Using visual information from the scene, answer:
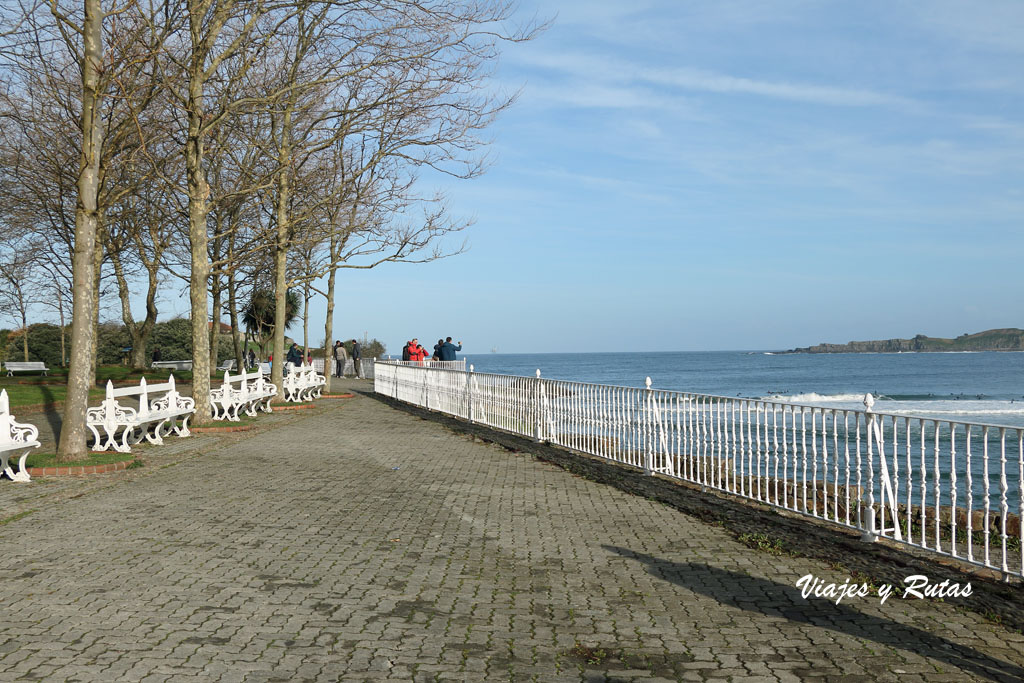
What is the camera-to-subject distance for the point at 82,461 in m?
12.4

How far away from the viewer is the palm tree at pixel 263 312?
178 feet

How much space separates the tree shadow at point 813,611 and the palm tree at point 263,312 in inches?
1807

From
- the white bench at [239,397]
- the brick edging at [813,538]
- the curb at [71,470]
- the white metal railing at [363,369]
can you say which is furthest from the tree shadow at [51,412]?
the white metal railing at [363,369]

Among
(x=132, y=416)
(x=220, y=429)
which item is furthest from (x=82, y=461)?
(x=220, y=429)

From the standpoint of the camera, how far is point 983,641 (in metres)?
5.27

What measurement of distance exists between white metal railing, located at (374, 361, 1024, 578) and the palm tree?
3499 cm

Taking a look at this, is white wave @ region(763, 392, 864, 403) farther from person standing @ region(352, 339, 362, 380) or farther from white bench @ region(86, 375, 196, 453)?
white bench @ region(86, 375, 196, 453)

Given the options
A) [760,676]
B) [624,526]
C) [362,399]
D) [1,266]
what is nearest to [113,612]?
[760,676]

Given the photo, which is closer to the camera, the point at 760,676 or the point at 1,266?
the point at 760,676

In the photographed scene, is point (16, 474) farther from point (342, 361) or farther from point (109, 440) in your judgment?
point (342, 361)

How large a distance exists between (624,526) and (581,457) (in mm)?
5946

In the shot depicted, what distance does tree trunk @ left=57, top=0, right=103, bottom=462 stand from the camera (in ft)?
41.1

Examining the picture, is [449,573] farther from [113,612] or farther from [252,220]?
[252,220]

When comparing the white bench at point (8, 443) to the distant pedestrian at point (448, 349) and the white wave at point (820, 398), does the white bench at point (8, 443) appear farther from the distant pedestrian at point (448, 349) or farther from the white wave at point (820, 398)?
the white wave at point (820, 398)
